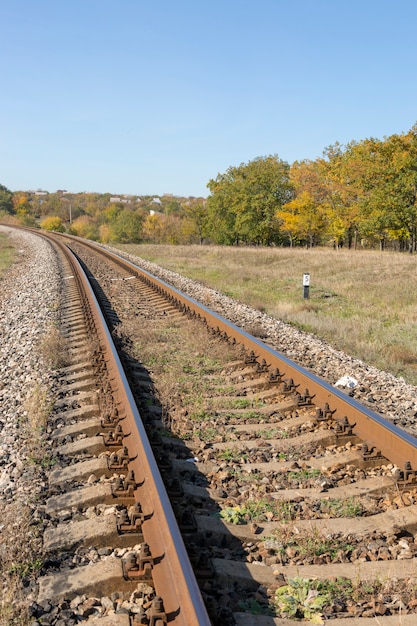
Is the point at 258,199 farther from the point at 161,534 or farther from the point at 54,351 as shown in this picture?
the point at 161,534

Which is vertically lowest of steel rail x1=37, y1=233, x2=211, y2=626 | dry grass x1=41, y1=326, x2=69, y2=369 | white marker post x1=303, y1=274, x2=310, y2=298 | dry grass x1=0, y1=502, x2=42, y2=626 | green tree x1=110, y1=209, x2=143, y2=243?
dry grass x1=0, y1=502, x2=42, y2=626

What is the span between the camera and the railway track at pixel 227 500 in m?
3.04

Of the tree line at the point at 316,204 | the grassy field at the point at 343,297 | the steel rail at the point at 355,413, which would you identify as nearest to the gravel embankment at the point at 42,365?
the steel rail at the point at 355,413

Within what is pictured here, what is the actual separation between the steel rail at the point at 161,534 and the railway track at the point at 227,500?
10 millimetres

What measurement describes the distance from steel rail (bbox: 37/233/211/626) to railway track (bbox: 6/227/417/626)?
10mm

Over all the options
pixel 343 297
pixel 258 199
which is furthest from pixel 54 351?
pixel 258 199

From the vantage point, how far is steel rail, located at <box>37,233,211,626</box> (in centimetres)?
265

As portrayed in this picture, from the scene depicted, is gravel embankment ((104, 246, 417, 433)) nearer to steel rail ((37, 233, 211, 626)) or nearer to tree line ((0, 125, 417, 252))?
steel rail ((37, 233, 211, 626))

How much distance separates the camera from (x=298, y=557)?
3449 millimetres

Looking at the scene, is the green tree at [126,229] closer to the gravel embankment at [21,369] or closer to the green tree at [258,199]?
the green tree at [258,199]

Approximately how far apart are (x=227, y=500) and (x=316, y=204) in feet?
172

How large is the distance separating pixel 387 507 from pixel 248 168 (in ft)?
224

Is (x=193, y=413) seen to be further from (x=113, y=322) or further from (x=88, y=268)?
(x=88, y=268)

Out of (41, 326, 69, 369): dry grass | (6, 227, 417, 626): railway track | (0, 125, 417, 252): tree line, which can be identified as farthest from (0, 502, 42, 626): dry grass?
(0, 125, 417, 252): tree line
